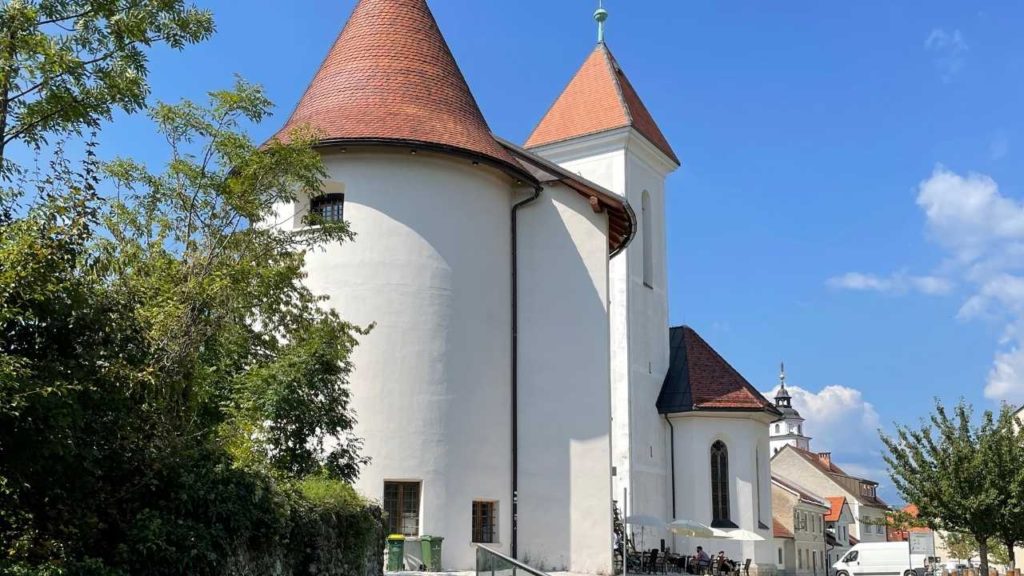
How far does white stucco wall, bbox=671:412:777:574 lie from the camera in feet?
114

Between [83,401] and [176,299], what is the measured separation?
12.3 ft

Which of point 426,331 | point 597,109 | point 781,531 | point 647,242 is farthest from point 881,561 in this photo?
point 426,331

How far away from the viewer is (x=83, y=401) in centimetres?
965

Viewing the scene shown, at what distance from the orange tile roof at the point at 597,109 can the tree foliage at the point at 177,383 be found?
22286 millimetres

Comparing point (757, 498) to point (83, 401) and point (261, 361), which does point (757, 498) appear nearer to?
point (261, 361)

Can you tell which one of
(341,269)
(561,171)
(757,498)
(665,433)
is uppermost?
(561,171)

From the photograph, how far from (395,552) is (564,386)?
246 inches

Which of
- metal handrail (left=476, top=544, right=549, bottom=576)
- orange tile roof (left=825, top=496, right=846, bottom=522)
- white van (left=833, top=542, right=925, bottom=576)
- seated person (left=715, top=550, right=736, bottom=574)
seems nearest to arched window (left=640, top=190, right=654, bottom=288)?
seated person (left=715, top=550, right=736, bottom=574)

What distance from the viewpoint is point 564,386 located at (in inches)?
995

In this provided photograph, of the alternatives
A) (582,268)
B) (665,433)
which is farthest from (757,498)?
(582,268)

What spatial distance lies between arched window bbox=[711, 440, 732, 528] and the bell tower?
158 cm

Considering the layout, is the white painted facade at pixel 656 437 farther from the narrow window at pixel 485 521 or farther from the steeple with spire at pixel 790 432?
the steeple with spire at pixel 790 432

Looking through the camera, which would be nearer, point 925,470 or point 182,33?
point 182,33

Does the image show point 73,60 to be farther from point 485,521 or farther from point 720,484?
point 720,484
